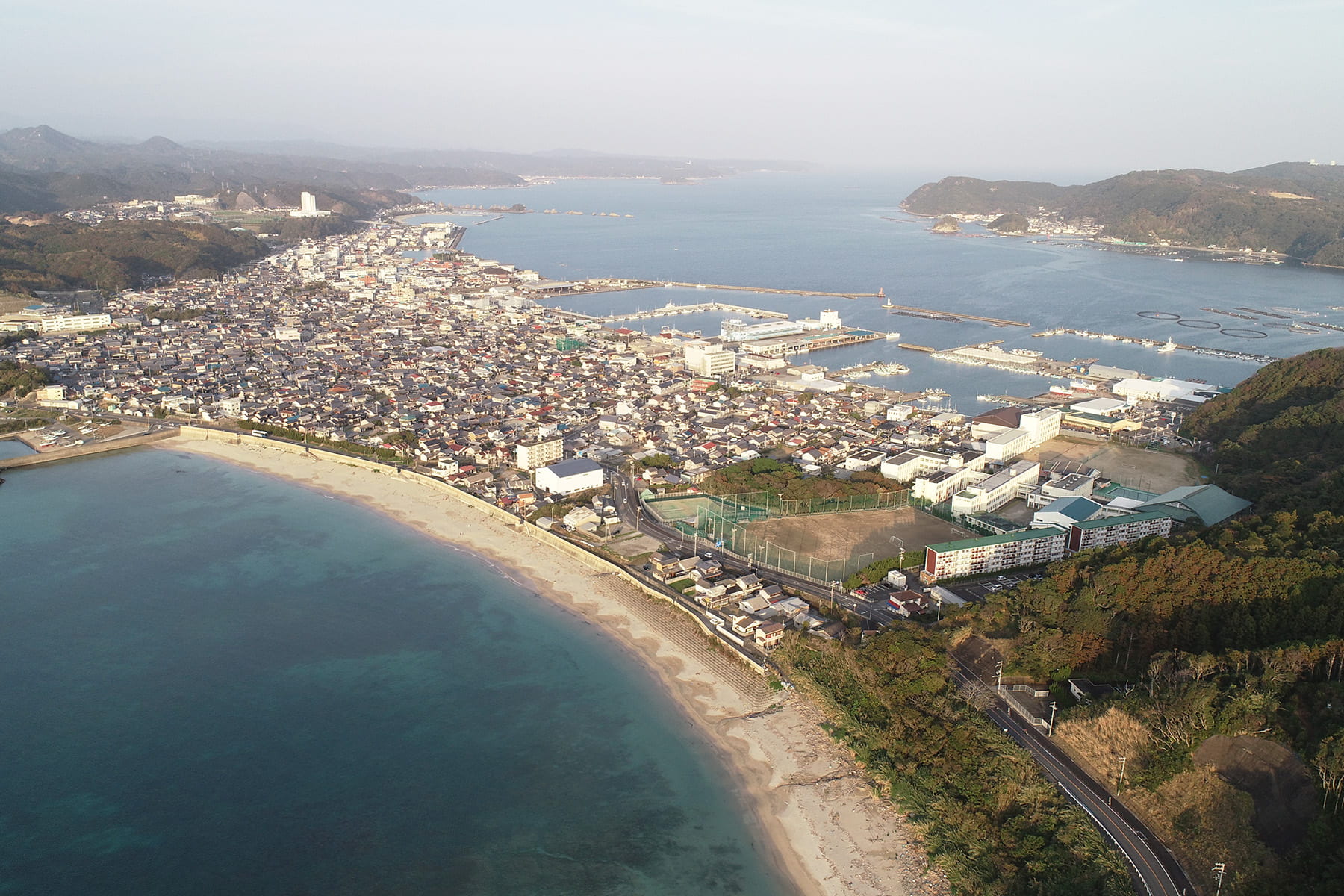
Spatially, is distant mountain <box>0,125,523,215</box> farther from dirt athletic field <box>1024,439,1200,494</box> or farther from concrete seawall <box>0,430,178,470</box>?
dirt athletic field <box>1024,439,1200,494</box>

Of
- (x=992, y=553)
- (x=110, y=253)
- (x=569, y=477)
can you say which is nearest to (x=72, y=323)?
(x=110, y=253)

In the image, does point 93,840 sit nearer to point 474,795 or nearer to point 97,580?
point 474,795

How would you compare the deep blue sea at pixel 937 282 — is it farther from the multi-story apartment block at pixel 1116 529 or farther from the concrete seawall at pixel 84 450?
the concrete seawall at pixel 84 450

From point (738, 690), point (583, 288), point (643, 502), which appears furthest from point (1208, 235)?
point (738, 690)

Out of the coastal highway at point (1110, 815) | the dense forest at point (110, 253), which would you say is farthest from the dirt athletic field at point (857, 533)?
the dense forest at point (110, 253)

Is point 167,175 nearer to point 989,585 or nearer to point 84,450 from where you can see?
point 84,450
